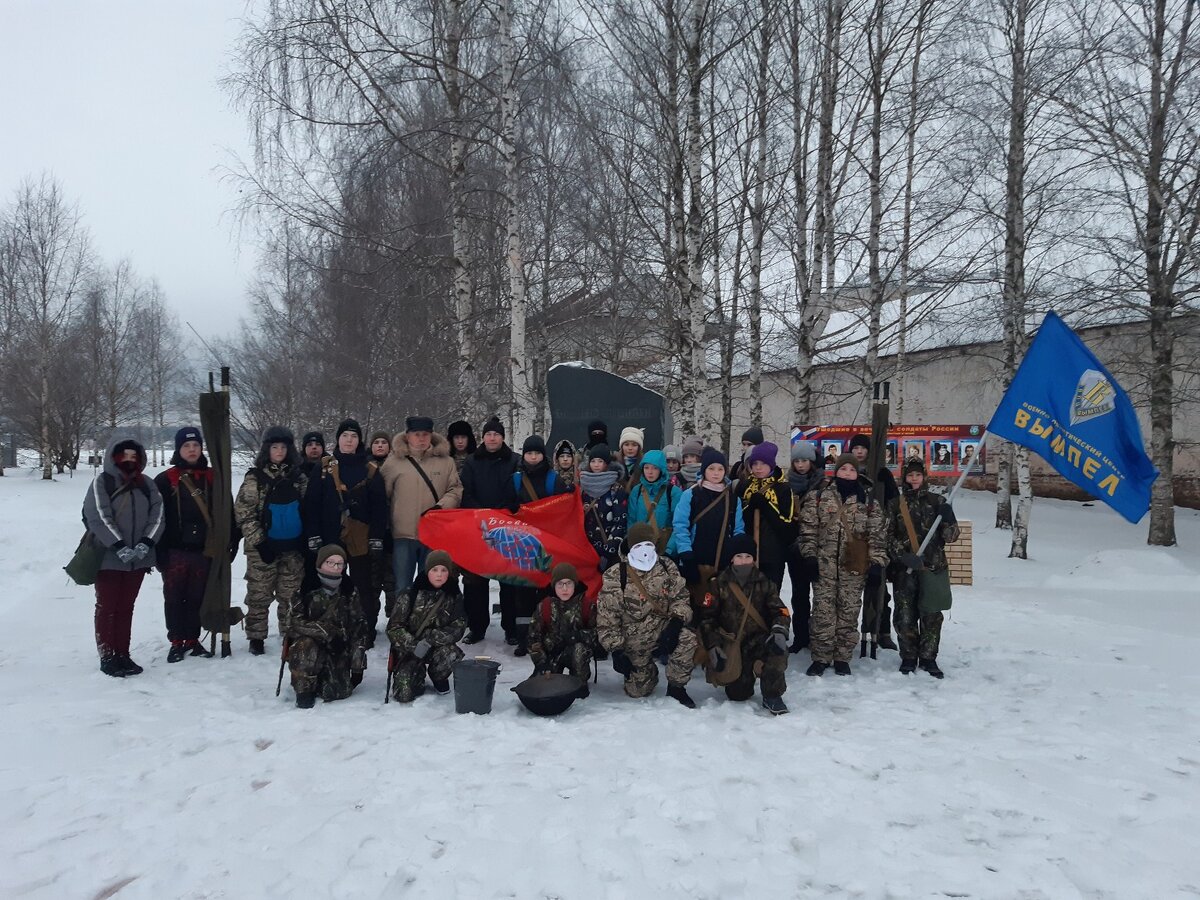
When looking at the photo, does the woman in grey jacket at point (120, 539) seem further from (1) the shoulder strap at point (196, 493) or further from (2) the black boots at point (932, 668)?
(2) the black boots at point (932, 668)

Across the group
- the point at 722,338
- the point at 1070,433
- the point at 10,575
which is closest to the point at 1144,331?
the point at 722,338

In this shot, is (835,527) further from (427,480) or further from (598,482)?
(427,480)

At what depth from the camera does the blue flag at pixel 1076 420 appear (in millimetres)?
5844

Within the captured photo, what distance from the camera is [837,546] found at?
605cm

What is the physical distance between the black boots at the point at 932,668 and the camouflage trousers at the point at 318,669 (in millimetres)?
4475

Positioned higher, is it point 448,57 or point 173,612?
point 448,57

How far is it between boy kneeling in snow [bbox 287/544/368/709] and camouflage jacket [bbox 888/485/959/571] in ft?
14.0

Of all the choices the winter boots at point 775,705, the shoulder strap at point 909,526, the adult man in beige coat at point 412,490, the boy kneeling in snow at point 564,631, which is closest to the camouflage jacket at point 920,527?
the shoulder strap at point 909,526

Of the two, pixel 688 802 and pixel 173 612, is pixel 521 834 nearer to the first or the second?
pixel 688 802

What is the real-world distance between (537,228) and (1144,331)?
15518mm

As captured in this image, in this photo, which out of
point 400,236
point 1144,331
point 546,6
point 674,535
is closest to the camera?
point 674,535

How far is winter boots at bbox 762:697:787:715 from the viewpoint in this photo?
17.0 feet

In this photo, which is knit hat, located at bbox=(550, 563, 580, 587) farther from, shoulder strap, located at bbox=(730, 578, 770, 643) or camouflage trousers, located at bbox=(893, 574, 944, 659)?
camouflage trousers, located at bbox=(893, 574, 944, 659)

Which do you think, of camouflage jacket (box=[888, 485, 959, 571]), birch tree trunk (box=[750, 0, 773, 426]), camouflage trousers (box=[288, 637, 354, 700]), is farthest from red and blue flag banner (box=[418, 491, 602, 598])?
birch tree trunk (box=[750, 0, 773, 426])
